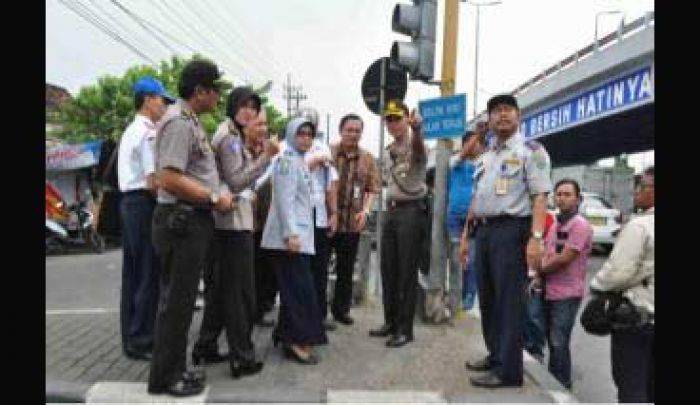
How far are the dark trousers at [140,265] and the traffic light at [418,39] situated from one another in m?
2.94

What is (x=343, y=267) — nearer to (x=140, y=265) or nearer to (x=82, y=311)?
(x=140, y=265)

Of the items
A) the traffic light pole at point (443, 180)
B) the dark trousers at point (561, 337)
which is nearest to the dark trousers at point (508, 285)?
the dark trousers at point (561, 337)

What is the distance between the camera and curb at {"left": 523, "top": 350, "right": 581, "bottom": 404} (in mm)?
4883

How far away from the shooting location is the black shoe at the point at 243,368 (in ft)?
16.6

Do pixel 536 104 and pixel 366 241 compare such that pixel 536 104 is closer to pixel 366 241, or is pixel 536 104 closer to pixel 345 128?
pixel 366 241

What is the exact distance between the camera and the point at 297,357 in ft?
18.2

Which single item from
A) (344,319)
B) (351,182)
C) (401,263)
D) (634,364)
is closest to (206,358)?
(401,263)

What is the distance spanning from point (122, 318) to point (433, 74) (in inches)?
142

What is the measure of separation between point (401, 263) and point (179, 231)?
2272 millimetres

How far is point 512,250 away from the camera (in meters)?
Answer: 5.07

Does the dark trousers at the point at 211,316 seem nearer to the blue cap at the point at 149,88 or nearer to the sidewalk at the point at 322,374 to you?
the sidewalk at the point at 322,374

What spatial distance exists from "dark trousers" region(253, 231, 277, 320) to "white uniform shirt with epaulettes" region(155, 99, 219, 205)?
7.09ft

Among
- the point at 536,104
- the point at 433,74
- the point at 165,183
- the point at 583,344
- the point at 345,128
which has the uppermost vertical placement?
the point at 536,104
